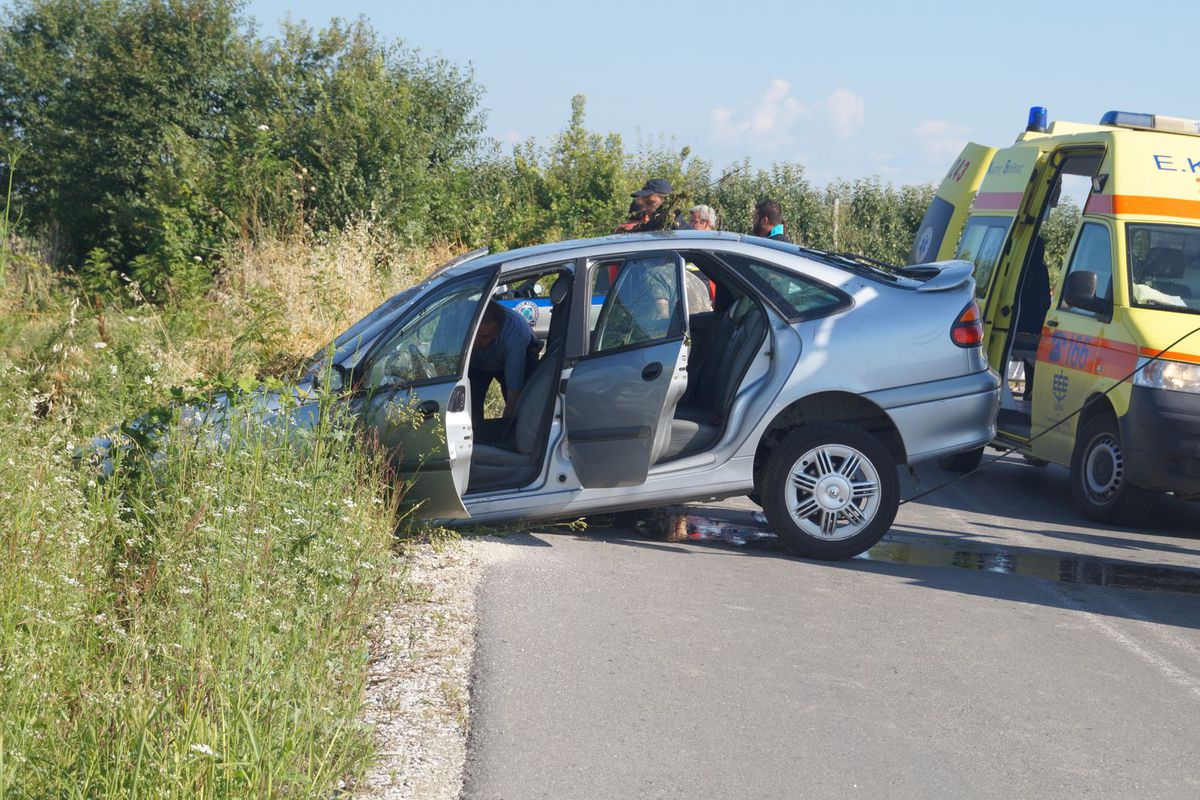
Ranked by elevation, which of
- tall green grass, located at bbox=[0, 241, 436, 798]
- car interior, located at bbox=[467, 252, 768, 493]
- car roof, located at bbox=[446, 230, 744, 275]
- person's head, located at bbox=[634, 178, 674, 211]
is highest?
person's head, located at bbox=[634, 178, 674, 211]

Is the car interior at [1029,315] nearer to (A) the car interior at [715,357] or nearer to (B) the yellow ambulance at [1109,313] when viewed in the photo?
(B) the yellow ambulance at [1109,313]

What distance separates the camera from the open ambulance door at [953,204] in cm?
1285

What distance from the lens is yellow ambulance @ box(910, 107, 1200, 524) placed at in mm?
8539

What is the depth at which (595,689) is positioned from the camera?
205 inches

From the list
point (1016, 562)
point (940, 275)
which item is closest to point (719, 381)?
point (940, 275)

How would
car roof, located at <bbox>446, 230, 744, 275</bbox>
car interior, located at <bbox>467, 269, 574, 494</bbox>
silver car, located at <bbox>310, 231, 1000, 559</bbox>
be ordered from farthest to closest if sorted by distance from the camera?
1. car roof, located at <bbox>446, 230, 744, 275</bbox>
2. car interior, located at <bbox>467, 269, 574, 494</bbox>
3. silver car, located at <bbox>310, 231, 1000, 559</bbox>

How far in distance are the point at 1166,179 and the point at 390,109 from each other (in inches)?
457

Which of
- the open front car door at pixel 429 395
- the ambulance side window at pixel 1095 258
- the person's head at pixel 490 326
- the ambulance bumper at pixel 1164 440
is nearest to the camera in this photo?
the open front car door at pixel 429 395

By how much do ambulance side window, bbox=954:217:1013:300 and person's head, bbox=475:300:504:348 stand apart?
4.88 m

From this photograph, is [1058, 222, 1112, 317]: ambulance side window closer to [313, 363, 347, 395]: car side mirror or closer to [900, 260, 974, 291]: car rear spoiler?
[900, 260, 974, 291]: car rear spoiler

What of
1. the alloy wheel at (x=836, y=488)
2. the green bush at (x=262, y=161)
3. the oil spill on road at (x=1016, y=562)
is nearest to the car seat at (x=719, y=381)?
the alloy wheel at (x=836, y=488)

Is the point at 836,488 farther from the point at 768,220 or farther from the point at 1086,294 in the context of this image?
the point at 768,220

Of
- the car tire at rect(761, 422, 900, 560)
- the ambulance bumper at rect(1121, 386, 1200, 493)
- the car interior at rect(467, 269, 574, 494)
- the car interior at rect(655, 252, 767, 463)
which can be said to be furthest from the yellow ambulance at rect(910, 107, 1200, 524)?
the car interior at rect(467, 269, 574, 494)

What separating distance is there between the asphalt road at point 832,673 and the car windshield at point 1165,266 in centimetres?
188
